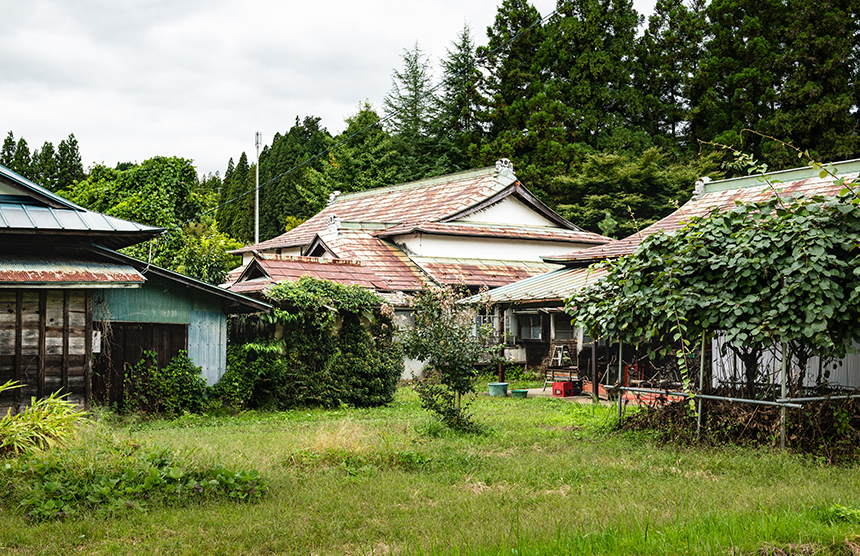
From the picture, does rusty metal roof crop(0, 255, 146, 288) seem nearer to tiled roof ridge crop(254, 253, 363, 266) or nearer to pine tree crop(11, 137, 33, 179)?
tiled roof ridge crop(254, 253, 363, 266)

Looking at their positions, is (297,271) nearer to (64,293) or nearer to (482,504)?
(64,293)

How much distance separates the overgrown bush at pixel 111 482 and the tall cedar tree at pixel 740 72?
111ft

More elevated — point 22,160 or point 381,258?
point 22,160

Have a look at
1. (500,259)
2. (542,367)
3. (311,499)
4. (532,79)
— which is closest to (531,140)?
(532,79)

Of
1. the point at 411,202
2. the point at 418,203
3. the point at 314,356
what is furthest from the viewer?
the point at 411,202

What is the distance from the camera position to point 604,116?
42.3 m

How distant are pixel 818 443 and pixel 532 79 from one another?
3690 centimetres

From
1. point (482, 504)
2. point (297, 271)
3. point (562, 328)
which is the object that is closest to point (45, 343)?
point (297, 271)

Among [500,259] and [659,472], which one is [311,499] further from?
[500,259]

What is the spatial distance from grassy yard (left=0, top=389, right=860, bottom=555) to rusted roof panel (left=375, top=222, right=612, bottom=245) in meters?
16.4

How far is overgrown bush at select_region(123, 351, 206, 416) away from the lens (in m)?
15.3

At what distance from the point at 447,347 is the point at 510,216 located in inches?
750

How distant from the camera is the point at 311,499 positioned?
807cm

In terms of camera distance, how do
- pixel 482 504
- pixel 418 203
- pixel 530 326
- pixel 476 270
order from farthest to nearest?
1. pixel 418 203
2. pixel 476 270
3. pixel 530 326
4. pixel 482 504
